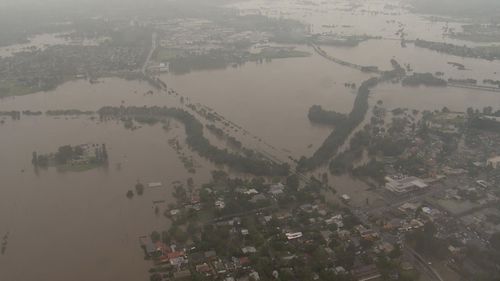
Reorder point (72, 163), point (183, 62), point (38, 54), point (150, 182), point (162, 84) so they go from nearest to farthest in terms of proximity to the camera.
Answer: point (150, 182)
point (72, 163)
point (162, 84)
point (183, 62)
point (38, 54)

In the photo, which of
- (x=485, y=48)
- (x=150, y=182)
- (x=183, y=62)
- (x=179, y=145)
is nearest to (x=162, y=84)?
(x=183, y=62)

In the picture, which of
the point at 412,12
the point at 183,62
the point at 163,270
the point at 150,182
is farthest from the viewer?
the point at 412,12

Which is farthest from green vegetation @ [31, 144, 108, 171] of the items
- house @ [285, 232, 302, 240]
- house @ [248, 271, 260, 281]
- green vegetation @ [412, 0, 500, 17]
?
green vegetation @ [412, 0, 500, 17]

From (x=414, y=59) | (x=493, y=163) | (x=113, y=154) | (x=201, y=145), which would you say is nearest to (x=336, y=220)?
(x=201, y=145)

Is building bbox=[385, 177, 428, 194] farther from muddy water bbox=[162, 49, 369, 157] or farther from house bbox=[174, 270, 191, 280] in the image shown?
house bbox=[174, 270, 191, 280]

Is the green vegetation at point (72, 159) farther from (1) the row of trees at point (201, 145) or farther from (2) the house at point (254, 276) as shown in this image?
(2) the house at point (254, 276)

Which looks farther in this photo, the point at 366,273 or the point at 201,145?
the point at 201,145

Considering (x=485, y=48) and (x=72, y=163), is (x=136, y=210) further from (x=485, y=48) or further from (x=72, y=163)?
(x=485, y=48)

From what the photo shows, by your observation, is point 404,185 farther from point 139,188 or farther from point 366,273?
point 139,188
